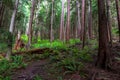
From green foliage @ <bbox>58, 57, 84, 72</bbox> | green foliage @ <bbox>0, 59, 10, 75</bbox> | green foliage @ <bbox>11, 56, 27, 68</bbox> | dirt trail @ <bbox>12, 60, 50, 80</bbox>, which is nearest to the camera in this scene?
dirt trail @ <bbox>12, 60, 50, 80</bbox>

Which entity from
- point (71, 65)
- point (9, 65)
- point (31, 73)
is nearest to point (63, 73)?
point (71, 65)

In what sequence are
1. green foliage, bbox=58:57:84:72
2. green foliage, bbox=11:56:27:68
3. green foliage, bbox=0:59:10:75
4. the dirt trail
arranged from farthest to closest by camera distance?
green foliage, bbox=11:56:27:68
green foliage, bbox=0:59:10:75
green foliage, bbox=58:57:84:72
the dirt trail

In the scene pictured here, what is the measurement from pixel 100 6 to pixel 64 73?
364 centimetres

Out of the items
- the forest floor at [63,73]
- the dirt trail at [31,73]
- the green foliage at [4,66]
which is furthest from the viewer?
the green foliage at [4,66]

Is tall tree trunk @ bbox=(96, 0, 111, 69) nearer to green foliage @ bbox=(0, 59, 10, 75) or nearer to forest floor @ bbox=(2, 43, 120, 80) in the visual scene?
forest floor @ bbox=(2, 43, 120, 80)

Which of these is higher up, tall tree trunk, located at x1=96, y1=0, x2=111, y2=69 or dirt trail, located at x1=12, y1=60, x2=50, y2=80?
tall tree trunk, located at x1=96, y1=0, x2=111, y2=69

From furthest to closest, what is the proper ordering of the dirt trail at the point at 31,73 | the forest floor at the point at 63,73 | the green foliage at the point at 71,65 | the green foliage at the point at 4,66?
the green foliage at the point at 4,66
the green foliage at the point at 71,65
the dirt trail at the point at 31,73
the forest floor at the point at 63,73

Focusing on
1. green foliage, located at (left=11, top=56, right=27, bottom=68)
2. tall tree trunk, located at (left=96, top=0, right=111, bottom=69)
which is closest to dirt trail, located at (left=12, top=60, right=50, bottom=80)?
green foliage, located at (left=11, top=56, right=27, bottom=68)

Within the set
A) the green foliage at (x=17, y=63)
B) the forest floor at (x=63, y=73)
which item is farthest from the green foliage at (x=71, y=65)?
the green foliage at (x=17, y=63)

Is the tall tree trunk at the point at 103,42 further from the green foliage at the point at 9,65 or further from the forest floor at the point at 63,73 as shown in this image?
the green foliage at the point at 9,65

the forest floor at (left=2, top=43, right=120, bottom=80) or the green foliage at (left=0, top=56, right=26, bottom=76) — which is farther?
the green foliage at (left=0, top=56, right=26, bottom=76)

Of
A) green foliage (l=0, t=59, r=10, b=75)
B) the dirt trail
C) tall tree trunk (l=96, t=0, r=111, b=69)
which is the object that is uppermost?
tall tree trunk (l=96, t=0, r=111, b=69)

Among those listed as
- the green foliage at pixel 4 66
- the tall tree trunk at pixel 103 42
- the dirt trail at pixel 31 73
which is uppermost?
the tall tree trunk at pixel 103 42

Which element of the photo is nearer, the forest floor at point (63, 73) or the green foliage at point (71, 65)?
the forest floor at point (63, 73)
